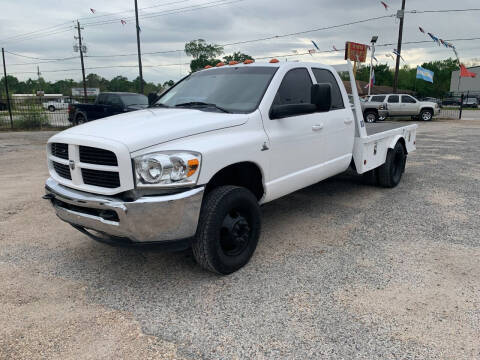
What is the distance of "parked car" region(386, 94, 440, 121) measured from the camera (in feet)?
75.9

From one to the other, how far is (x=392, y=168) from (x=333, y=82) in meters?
2.22

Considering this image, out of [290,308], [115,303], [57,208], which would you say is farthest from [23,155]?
[290,308]

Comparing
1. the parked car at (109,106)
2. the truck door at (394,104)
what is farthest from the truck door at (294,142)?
the truck door at (394,104)

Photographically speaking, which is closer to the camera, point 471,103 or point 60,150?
point 60,150

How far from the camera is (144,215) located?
2766 mm

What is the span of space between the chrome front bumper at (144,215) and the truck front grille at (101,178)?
0.10 meters

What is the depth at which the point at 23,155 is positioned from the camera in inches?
414

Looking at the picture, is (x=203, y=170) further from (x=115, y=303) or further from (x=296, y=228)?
(x=296, y=228)

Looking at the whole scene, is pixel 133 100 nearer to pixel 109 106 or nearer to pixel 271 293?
pixel 109 106

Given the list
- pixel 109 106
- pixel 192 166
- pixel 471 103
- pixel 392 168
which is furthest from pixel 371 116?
pixel 471 103

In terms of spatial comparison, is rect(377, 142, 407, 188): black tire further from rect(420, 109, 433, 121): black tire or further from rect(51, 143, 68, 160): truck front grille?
rect(420, 109, 433, 121): black tire

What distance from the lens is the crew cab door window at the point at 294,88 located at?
3963 mm

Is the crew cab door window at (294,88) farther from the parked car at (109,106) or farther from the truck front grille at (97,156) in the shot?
the parked car at (109,106)

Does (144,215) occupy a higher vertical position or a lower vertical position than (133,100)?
lower
